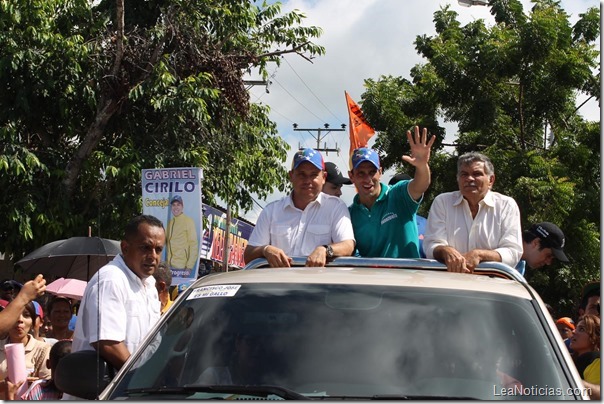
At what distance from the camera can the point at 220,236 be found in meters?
23.5

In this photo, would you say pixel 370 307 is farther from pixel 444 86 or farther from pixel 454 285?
pixel 444 86

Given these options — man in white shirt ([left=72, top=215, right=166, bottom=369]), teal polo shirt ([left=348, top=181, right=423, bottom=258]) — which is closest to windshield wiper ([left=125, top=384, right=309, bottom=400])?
man in white shirt ([left=72, top=215, right=166, bottom=369])

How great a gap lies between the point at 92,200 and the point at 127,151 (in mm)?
1365

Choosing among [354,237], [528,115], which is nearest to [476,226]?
[354,237]

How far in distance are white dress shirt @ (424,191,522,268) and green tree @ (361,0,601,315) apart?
9.70 metres

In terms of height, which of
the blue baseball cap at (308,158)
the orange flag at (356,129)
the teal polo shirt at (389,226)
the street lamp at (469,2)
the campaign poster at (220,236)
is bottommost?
the campaign poster at (220,236)

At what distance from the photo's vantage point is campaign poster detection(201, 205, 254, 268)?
65.2 ft

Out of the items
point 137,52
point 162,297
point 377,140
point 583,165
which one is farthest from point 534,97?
point 162,297

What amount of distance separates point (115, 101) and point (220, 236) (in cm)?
825

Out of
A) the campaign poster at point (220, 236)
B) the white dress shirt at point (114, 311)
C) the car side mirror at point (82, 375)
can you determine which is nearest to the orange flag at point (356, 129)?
the campaign poster at point (220, 236)

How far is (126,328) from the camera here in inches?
176

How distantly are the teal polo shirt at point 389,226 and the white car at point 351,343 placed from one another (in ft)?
5.28

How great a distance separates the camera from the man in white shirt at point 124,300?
4.27m

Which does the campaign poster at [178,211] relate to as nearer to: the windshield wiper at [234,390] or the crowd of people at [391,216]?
the crowd of people at [391,216]
